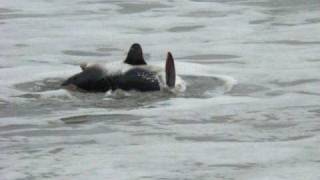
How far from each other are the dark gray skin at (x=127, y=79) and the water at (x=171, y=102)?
0.11 m

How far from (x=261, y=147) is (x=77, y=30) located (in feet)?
21.7

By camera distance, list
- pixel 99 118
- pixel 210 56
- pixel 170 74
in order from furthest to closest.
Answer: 1. pixel 210 56
2. pixel 170 74
3. pixel 99 118

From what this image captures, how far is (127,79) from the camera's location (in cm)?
796

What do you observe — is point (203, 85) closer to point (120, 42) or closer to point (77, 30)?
point (120, 42)

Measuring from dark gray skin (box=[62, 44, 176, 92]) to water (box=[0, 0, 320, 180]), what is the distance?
11 centimetres

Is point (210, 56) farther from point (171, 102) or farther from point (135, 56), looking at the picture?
point (171, 102)

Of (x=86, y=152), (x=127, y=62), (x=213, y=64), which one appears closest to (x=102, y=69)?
(x=127, y=62)

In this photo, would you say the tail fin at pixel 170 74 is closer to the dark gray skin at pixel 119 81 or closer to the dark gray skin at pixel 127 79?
the dark gray skin at pixel 127 79

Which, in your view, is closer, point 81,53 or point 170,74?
point 170,74

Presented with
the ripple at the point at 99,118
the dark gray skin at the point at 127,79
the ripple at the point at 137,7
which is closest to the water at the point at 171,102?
the ripple at the point at 99,118

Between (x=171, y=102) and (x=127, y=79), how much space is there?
0.66m

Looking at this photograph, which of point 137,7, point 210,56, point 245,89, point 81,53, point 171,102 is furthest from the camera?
point 137,7

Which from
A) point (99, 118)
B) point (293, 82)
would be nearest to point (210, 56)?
point (293, 82)

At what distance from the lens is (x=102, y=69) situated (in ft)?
26.6
